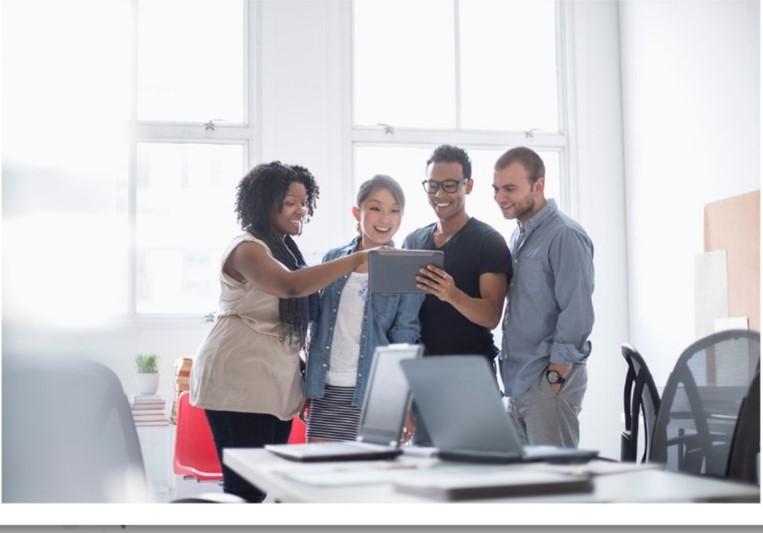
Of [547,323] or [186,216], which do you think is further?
[186,216]

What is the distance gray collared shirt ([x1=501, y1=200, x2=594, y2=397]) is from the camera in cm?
256

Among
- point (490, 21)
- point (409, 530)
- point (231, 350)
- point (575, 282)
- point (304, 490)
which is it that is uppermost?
point (490, 21)

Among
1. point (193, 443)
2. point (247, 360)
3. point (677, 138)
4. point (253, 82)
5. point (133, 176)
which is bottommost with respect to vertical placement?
point (193, 443)

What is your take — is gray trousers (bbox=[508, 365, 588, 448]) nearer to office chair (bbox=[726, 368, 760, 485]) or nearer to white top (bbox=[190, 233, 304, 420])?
white top (bbox=[190, 233, 304, 420])

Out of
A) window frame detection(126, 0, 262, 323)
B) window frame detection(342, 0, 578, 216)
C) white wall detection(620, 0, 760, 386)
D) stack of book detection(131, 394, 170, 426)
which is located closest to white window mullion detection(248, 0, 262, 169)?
window frame detection(126, 0, 262, 323)

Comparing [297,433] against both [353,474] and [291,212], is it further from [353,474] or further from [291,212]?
[353,474]

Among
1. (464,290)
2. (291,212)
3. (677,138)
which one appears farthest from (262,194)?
(677,138)

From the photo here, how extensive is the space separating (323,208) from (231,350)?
209 cm

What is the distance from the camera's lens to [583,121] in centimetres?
487

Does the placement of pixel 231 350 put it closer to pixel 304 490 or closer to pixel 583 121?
pixel 304 490

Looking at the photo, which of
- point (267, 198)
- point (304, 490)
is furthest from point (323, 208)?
point (304, 490)

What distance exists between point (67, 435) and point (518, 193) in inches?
52.6

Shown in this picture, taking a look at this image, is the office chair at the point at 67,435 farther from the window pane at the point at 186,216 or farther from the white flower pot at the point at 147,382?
the window pane at the point at 186,216

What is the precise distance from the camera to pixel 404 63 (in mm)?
4727
